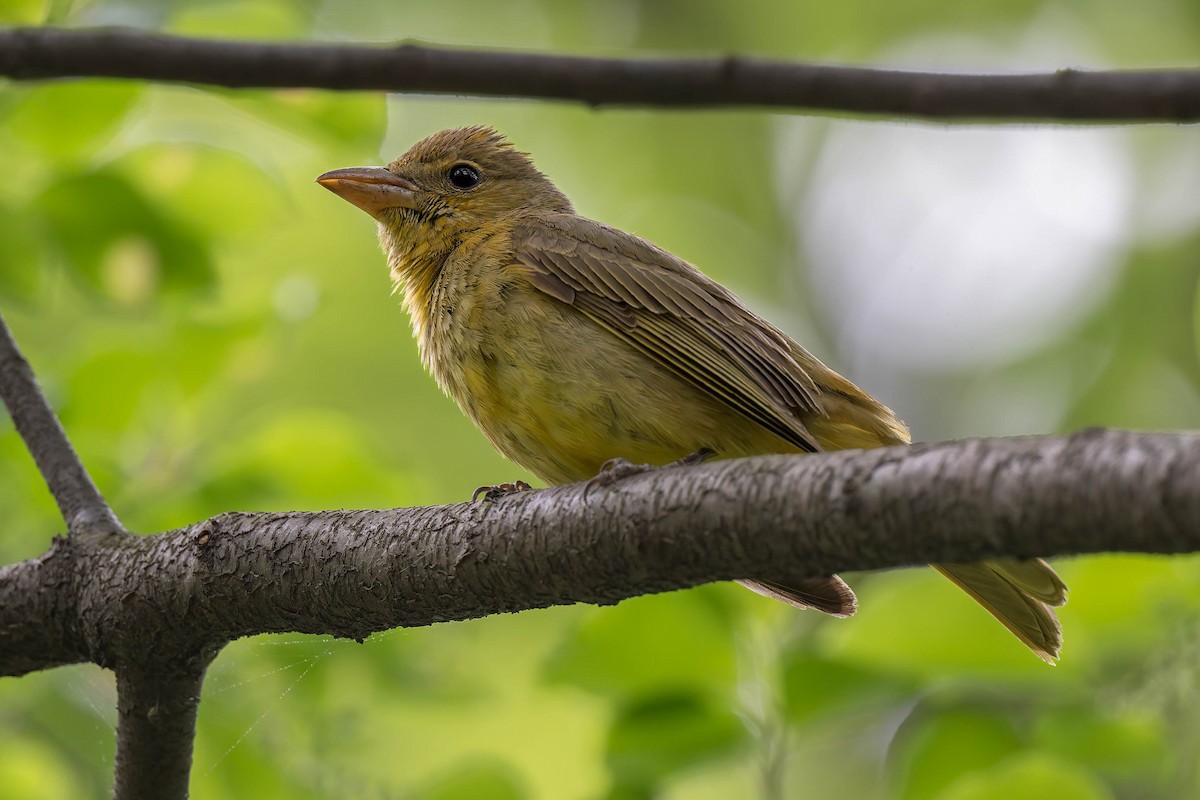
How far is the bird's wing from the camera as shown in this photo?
441cm

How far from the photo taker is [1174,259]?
10.3 m

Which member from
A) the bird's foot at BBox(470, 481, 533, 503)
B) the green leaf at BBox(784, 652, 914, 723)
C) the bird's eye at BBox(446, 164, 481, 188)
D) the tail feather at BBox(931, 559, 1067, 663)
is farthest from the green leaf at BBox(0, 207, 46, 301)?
the tail feather at BBox(931, 559, 1067, 663)

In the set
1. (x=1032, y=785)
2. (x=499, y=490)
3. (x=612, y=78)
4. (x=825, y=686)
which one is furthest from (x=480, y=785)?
(x=612, y=78)

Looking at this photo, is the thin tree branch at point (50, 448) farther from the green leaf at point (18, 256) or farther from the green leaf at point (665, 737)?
the green leaf at point (665, 737)

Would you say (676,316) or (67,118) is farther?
(676,316)

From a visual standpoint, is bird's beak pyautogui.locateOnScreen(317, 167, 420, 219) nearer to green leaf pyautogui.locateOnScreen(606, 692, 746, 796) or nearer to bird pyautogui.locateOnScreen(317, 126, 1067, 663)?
bird pyautogui.locateOnScreen(317, 126, 1067, 663)

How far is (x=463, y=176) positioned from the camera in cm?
584

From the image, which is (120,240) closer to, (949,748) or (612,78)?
(612,78)

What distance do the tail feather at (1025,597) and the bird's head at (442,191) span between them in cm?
247

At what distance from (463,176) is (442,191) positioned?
0.17 meters

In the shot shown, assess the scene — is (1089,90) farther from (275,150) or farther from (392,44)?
(275,150)

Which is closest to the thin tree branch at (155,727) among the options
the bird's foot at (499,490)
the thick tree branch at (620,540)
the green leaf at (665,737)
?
the thick tree branch at (620,540)

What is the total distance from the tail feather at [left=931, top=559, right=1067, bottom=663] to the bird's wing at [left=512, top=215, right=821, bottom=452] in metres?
0.67

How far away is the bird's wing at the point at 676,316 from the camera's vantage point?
14.5 feet
